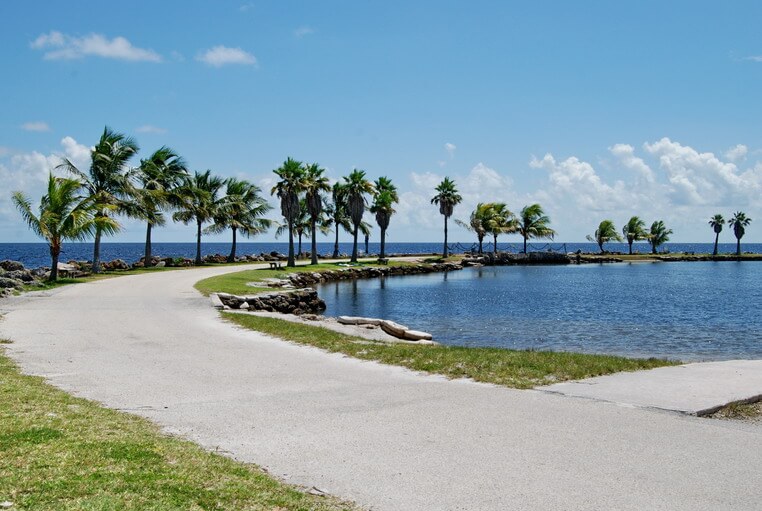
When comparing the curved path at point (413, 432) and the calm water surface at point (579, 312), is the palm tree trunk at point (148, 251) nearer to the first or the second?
the calm water surface at point (579, 312)

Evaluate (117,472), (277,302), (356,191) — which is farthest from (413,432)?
(356,191)

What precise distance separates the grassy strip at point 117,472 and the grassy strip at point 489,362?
19.0 feet

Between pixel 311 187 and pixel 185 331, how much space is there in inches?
1640

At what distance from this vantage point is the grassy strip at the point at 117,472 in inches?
214

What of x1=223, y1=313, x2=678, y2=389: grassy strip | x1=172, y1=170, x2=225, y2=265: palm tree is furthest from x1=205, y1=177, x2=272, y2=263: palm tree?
x1=223, y1=313, x2=678, y2=389: grassy strip

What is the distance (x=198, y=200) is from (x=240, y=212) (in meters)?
7.06

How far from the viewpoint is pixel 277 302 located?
31875 millimetres

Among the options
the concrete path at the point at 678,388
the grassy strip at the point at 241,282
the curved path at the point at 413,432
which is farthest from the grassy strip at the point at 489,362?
the grassy strip at the point at 241,282

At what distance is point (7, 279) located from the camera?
2842 cm

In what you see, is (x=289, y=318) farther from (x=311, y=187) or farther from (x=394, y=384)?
(x=311, y=187)

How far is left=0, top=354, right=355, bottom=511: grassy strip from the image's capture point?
17.8 ft

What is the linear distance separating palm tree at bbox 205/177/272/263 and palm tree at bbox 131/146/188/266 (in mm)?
6725

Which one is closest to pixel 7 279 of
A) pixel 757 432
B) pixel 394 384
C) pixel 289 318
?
pixel 289 318

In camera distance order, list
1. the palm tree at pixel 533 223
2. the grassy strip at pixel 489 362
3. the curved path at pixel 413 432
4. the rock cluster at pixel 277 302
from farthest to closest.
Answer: the palm tree at pixel 533 223
the rock cluster at pixel 277 302
the grassy strip at pixel 489 362
the curved path at pixel 413 432
